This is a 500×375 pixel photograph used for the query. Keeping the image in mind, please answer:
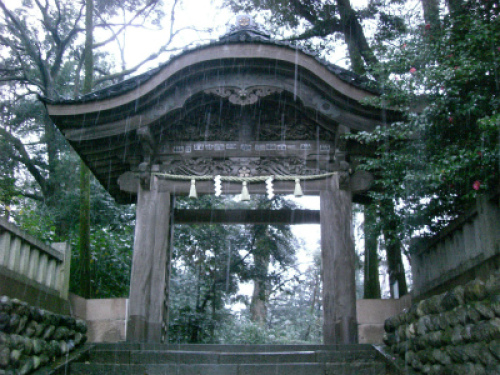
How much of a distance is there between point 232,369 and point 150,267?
252cm

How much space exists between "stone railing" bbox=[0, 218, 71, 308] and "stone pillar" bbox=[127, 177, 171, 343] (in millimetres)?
1013

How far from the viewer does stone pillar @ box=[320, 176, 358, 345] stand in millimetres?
7250

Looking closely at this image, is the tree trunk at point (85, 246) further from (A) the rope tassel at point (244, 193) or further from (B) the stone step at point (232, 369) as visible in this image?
(B) the stone step at point (232, 369)

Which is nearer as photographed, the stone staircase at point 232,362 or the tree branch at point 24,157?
the stone staircase at point 232,362

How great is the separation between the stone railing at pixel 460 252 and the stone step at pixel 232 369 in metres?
1.38

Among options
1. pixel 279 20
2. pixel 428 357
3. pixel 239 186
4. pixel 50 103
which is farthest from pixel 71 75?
pixel 428 357

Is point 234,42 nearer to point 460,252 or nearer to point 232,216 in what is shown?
point 232,216

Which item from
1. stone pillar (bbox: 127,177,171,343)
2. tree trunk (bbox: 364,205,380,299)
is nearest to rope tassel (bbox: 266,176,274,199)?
stone pillar (bbox: 127,177,171,343)

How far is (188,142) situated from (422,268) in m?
4.09

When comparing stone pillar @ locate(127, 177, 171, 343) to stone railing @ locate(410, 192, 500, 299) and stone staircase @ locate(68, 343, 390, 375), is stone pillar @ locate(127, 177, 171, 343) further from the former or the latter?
stone railing @ locate(410, 192, 500, 299)

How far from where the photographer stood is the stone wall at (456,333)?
145 inches

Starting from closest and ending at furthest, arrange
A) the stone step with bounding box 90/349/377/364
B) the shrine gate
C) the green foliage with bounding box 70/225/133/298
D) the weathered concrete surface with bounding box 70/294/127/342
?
the stone step with bounding box 90/349/377/364
the shrine gate
the weathered concrete surface with bounding box 70/294/127/342
the green foliage with bounding box 70/225/133/298

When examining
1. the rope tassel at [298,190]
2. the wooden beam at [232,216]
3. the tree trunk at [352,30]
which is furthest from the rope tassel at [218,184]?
the tree trunk at [352,30]

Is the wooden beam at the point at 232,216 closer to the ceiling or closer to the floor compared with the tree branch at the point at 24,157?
closer to the floor
